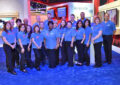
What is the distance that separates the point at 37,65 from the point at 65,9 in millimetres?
5330

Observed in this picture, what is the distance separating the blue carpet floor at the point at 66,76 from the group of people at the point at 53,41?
0.21m

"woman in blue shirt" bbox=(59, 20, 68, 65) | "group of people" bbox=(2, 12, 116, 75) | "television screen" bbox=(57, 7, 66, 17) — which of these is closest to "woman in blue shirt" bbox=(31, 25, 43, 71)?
"group of people" bbox=(2, 12, 116, 75)

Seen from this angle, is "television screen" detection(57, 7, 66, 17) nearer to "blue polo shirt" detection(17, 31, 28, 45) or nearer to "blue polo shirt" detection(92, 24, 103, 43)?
"blue polo shirt" detection(92, 24, 103, 43)

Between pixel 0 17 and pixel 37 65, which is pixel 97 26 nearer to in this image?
pixel 37 65

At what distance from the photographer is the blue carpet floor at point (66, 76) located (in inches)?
143

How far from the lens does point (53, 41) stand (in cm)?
480

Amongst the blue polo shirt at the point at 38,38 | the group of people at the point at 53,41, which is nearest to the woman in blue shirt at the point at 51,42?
the group of people at the point at 53,41

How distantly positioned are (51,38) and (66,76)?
1182mm

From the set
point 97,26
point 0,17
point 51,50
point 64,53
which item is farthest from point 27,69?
point 0,17

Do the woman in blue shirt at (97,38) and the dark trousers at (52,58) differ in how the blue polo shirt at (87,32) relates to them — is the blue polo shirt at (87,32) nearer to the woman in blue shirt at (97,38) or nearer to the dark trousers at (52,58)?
the woman in blue shirt at (97,38)

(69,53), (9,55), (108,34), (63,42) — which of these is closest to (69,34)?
(63,42)

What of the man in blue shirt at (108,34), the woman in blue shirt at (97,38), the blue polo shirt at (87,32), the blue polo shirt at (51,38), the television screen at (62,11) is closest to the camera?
the woman in blue shirt at (97,38)

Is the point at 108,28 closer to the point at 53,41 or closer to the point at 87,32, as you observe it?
the point at 87,32

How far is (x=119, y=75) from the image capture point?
158 inches
